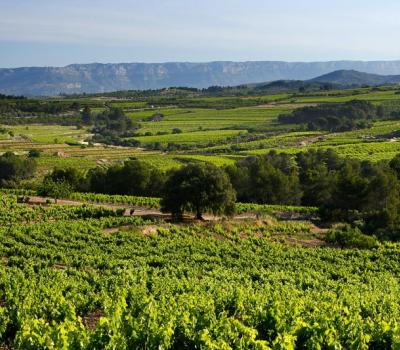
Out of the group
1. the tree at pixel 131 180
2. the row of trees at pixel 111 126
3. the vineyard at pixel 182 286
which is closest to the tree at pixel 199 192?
the vineyard at pixel 182 286

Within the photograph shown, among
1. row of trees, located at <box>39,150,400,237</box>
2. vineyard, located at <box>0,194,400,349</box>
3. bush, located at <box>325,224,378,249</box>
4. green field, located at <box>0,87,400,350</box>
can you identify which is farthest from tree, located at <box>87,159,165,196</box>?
bush, located at <box>325,224,378,249</box>

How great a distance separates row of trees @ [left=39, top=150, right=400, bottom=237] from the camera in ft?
172

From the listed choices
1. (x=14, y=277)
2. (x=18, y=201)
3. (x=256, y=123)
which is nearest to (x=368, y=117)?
(x=256, y=123)

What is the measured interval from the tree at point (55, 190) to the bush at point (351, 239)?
31.6 metres

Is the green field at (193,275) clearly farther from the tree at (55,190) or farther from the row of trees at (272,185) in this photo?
the tree at (55,190)

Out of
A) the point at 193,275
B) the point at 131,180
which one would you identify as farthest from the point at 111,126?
the point at 193,275

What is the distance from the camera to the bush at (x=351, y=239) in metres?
46.2

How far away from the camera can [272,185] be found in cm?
7056

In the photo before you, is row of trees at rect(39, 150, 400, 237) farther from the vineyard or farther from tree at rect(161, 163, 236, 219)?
the vineyard

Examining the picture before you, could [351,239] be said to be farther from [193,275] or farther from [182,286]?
[182,286]

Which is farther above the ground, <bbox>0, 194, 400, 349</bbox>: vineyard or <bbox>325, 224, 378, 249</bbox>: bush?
<bbox>0, 194, 400, 349</bbox>: vineyard

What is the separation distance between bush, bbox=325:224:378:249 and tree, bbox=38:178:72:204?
31578mm

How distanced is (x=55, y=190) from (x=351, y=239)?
33.8 meters

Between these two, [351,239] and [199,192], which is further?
[199,192]
